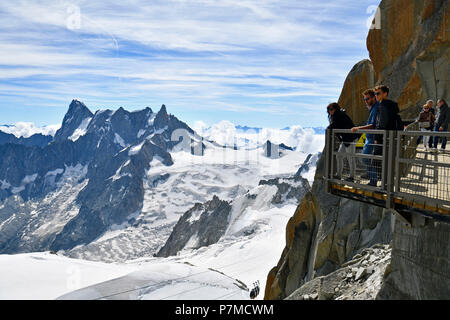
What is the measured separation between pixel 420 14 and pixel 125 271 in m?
24.5

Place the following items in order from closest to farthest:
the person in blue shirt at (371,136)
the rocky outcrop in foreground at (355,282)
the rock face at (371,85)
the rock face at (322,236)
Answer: the person in blue shirt at (371,136) < the rocky outcrop in foreground at (355,282) < the rock face at (322,236) < the rock face at (371,85)

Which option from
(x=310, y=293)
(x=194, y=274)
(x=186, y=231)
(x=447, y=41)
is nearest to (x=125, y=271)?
(x=194, y=274)

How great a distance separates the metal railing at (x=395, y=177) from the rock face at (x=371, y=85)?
24.3 feet

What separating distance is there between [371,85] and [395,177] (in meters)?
19.3

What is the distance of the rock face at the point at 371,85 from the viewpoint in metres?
20.0

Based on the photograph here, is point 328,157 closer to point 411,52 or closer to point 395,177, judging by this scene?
point 395,177

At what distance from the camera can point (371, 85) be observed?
26.1 meters

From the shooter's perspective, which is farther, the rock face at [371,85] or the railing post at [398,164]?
the rock face at [371,85]

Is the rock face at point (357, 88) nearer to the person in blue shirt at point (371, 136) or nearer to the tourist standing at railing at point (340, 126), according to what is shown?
the tourist standing at railing at point (340, 126)

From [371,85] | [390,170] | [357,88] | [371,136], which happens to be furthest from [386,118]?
[371,85]

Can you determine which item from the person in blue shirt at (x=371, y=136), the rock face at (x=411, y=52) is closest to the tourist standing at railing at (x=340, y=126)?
the person in blue shirt at (x=371, y=136)

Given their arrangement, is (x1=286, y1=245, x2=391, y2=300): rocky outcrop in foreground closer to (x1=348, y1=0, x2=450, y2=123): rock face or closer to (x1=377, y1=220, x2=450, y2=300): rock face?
(x1=377, y1=220, x2=450, y2=300): rock face

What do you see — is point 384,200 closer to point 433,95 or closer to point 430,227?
point 430,227

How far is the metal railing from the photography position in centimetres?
770
